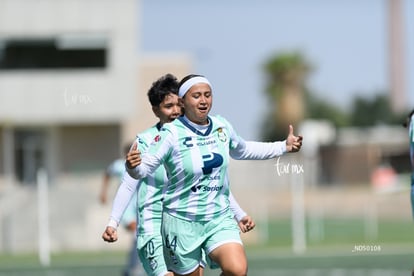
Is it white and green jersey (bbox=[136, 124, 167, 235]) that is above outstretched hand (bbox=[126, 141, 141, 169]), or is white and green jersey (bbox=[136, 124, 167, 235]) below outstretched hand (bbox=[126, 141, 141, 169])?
below

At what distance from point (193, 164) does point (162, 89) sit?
105cm

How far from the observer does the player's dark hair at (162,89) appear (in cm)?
1038

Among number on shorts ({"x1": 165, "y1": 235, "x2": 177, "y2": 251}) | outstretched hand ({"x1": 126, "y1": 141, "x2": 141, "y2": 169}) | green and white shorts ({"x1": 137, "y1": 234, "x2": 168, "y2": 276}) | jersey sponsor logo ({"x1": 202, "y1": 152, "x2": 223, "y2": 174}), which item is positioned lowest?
green and white shorts ({"x1": 137, "y1": 234, "x2": 168, "y2": 276})

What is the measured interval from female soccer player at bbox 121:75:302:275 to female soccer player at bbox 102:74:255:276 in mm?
248

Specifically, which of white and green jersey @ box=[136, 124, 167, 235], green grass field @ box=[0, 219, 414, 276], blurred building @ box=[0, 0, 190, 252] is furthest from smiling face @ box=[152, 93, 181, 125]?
blurred building @ box=[0, 0, 190, 252]

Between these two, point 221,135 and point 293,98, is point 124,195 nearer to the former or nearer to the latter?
point 221,135

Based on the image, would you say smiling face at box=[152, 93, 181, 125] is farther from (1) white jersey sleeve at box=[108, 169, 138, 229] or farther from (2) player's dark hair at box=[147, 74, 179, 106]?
(1) white jersey sleeve at box=[108, 169, 138, 229]

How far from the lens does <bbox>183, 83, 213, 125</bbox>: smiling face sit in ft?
31.2

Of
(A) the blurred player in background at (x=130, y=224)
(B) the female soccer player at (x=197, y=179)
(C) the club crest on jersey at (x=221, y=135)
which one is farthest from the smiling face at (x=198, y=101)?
(A) the blurred player in background at (x=130, y=224)

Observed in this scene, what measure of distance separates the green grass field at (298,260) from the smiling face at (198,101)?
5468 mm

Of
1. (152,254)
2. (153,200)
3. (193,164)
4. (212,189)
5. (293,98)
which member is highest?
(193,164)

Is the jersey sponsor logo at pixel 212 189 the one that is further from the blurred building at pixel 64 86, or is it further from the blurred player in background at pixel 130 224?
the blurred building at pixel 64 86

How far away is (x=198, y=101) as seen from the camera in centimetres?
951

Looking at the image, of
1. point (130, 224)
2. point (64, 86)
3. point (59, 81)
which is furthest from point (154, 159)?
point (59, 81)
